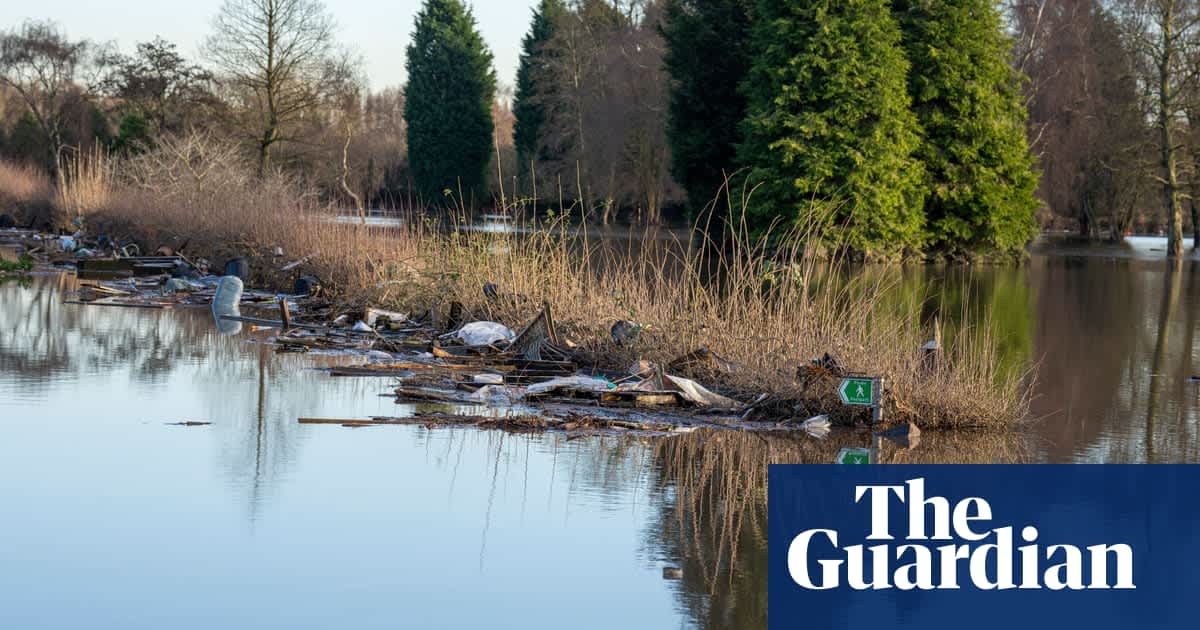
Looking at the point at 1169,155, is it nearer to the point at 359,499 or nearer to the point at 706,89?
the point at 706,89

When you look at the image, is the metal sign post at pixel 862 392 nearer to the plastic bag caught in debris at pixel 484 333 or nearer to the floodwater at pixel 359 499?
A: the floodwater at pixel 359 499

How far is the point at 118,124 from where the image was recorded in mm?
49375

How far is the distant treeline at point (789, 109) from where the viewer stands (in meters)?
37.0

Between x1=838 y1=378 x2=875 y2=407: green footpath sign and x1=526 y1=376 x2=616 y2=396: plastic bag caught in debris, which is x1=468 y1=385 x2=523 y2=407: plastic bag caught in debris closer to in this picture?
x1=526 y1=376 x2=616 y2=396: plastic bag caught in debris

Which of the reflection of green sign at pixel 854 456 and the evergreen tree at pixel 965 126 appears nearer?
the reflection of green sign at pixel 854 456

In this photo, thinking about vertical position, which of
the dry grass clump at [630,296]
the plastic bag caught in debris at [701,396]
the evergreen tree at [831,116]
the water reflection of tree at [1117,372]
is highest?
the evergreen tree at [831,116]

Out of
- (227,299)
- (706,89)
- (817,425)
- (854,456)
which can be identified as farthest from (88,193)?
(854,456)

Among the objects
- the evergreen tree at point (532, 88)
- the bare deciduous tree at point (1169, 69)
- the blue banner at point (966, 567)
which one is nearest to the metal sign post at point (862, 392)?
the blue banner at point (966, 567)

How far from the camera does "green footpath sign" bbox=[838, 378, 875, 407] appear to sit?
33.7 feet

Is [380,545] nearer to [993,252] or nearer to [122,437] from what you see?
[122,437]

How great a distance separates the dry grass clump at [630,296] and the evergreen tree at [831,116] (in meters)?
9.62

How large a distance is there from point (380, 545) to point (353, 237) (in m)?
13.9

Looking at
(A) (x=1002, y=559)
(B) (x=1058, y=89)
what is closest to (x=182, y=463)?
(A) (x=1002, y=559)

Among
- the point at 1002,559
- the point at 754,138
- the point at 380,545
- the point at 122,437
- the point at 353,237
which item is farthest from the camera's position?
the point at 754,138
